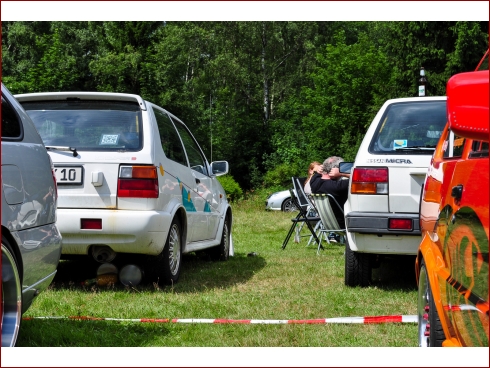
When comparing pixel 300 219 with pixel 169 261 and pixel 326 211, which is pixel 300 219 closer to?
pixel 326 211

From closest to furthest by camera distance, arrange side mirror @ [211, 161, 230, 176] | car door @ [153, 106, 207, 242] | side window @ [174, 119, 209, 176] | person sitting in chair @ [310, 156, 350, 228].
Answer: car door @ [153, 106, 207, 242]
side window @ [174, 119, 209, 176]
side mirror @ [211, 161, 230, 176]
person sitting in chair @ [310, 156, 350, 228]

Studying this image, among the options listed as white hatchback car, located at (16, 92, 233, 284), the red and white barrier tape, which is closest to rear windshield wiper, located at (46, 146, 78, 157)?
white hatchback car, located at (16, 92, 233, 284)

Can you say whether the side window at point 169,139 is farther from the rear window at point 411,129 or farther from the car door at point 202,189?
the rear window at point 411,129

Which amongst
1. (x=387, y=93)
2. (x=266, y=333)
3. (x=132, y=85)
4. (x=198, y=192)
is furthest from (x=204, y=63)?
(x=266, y=333)

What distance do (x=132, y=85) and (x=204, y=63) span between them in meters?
5.15

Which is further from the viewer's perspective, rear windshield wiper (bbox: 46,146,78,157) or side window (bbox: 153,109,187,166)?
side window (bbox: 153,109,187,166)

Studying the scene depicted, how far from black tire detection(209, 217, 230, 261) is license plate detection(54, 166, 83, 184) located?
130 inches

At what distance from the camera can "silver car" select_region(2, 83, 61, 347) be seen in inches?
136

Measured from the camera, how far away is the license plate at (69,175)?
20.2 feet

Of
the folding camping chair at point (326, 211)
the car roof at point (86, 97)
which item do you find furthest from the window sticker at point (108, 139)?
the folding camping chair at point (326, 211)

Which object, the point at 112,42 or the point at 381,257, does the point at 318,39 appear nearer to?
the point at 112,42

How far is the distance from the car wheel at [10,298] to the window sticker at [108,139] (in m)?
2.84

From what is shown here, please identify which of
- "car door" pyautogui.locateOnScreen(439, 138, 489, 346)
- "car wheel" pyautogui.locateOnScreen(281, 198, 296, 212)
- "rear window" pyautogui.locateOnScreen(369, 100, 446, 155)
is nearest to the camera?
"car door" pyautogui.locateOnScreen(439, 138, 489, 346)

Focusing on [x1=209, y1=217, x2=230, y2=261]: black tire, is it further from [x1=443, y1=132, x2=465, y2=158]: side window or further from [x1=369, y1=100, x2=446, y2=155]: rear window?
[x1=443, y1=132, x2=465, y2=158]: side window
